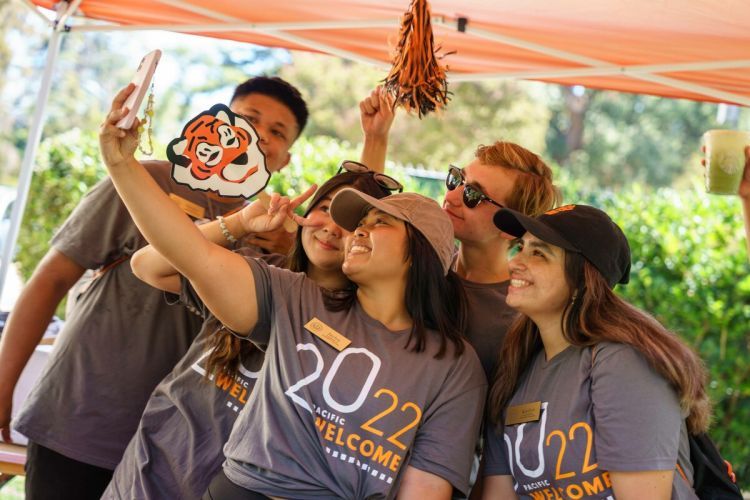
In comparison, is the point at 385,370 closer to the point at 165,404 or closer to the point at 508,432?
the point at 508,432

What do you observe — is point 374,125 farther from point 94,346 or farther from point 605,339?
point 605,339

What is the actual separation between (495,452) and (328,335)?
61cm

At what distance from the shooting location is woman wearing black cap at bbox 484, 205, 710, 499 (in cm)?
219

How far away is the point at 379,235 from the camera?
242cm

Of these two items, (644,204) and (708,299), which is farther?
(644,204)

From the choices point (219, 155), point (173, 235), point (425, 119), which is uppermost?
point (219, 155)

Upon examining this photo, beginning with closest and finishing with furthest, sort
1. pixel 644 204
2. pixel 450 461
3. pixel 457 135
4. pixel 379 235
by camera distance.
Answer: pixel 450 461 < pixel 379 235 < pixel 644 204 < pixel 457 135

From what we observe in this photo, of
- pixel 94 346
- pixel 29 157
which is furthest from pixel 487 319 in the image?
pixel 29 157

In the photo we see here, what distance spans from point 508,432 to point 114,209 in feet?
4.43

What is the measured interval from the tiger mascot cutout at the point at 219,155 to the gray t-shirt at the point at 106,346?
41 cm

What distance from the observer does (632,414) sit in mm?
2189

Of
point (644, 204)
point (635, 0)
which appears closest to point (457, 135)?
point (644, 204)

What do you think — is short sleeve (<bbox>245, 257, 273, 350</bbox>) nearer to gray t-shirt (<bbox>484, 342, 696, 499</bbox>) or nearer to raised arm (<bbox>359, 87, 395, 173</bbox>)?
gray t-shirt (<bbox>484, 342, 696, 499</bbox>)

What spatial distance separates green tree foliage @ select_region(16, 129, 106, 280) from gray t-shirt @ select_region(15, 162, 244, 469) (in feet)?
16.2
